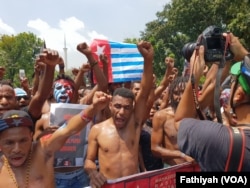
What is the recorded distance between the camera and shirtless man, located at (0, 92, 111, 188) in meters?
3.17

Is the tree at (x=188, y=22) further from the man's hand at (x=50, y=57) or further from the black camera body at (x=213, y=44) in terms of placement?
the black camera body at (x=213, y=44)

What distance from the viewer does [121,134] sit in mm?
4098

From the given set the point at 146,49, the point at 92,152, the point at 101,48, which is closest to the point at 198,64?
the point at 146,49

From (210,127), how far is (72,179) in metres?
2.54

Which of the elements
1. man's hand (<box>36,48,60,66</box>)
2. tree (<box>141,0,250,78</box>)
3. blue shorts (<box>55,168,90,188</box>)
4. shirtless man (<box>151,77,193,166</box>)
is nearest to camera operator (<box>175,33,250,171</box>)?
man's hand (<box>36,48,60,66</box>)

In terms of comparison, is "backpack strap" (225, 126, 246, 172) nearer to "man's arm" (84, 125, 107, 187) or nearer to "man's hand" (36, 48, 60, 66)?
"man's arm" (84, 125, 107, 187)

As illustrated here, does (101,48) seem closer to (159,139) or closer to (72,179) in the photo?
(159,139)

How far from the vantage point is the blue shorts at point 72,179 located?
4266mm

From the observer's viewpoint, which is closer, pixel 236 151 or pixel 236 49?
pixel 236 151

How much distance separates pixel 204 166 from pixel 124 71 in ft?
15.0

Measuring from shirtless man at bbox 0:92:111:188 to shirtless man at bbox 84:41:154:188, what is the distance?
0.69 m

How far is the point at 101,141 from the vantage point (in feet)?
13.3

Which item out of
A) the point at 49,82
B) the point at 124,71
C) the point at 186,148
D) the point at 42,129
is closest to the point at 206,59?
the point at 186,148

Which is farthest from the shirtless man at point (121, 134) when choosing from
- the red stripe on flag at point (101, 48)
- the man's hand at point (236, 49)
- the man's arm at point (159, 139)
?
the red stripe on flag at point (101, 48)
